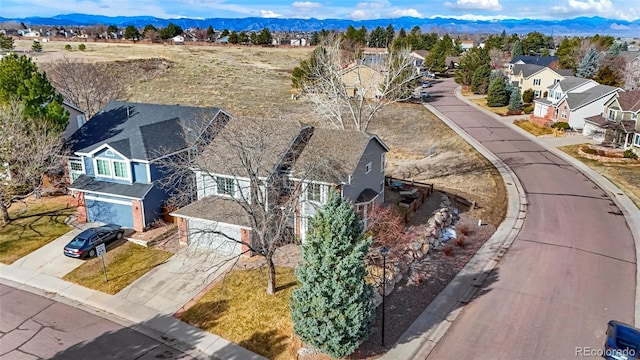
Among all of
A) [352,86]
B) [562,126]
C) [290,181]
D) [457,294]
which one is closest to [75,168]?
[290,181]

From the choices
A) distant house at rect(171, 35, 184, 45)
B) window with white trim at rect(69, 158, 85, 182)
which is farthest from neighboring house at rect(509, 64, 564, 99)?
distant house at rect(171, 35, 184, 45)

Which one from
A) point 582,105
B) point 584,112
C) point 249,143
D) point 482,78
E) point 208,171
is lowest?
point 584,112

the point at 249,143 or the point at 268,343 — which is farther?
the point at 249,143

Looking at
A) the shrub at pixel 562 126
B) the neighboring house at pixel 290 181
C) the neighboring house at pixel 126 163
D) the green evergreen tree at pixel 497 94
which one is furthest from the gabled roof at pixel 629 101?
the neighboring house at pixel 126 163

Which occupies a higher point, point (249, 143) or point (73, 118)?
point (249, 143)

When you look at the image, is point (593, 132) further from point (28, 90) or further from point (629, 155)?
point (28, 90)

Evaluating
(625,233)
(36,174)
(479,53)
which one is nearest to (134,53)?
(479,53)

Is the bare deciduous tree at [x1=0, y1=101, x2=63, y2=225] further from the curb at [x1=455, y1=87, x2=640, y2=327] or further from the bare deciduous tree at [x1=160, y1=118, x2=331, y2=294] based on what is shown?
the curb at [x1=455, y1=87, x2=640, y2=327]
